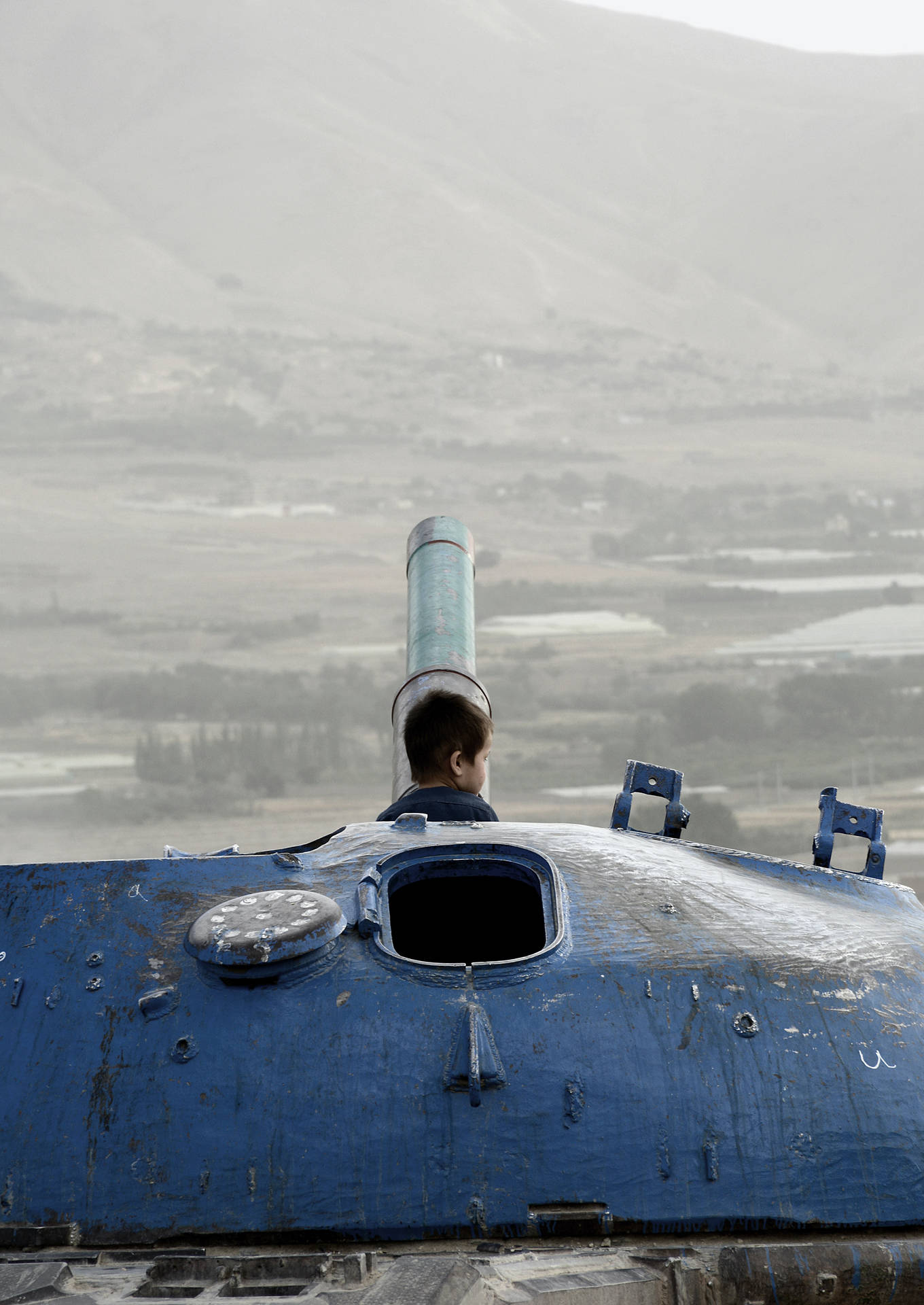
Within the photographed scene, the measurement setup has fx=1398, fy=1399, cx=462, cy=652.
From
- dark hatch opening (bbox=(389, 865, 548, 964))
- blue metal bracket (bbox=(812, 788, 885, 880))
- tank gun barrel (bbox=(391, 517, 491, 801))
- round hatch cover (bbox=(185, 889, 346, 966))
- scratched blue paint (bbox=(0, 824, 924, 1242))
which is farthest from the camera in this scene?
tank gun barrel (bbox=(391, 517, 491, 801))

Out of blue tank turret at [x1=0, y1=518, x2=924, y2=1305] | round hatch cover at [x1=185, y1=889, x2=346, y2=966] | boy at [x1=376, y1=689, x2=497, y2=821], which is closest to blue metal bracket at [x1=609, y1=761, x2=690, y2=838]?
boy at [x1=376, y1=689, x2=497, y2=821]

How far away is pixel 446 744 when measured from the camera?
498cm

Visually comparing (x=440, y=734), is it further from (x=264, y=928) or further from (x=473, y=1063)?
(x=473, y=1063)

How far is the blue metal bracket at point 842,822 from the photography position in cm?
479

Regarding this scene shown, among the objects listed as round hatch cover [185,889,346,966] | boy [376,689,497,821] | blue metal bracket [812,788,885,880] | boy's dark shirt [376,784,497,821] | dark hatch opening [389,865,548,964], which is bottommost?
round hatch cover [185,889,346,966]

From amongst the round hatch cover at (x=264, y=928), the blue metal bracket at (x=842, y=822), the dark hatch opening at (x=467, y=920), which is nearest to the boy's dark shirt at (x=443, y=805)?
the dark hatch opening at (x=467, y=920)

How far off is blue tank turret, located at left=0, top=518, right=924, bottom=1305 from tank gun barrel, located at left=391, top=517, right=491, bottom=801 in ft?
7.82

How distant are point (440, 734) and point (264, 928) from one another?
137cm

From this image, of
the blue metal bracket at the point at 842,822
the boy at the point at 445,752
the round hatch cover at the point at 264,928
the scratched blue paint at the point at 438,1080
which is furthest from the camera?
the boy at the point at 445,752

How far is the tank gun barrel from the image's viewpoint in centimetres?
690

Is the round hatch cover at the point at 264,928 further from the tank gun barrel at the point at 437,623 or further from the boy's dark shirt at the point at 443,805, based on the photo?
the tank gun barrel at the point at 437,623

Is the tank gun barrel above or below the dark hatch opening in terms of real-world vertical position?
above

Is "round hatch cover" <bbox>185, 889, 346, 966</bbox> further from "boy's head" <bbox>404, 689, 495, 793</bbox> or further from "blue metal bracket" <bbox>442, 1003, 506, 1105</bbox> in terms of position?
"boy's head" <bbox>404, 689, 495, 793</bbox>

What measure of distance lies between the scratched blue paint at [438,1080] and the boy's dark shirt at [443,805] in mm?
794
